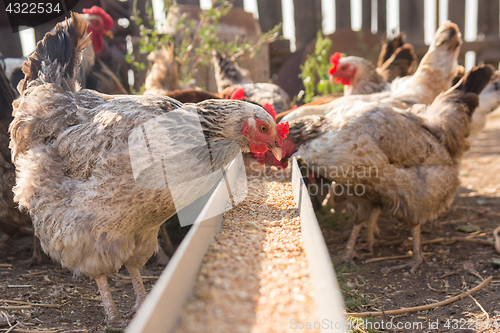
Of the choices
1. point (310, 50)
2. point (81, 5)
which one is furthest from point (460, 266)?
point (81, 5)

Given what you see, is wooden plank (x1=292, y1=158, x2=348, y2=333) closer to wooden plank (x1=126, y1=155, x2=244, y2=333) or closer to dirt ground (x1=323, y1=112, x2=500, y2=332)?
wooden plank (x1=126, y1=155, x2=244, y2=333)

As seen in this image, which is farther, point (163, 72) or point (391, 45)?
point (391, 45)

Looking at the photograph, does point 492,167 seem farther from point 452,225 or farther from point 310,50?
point 310,50

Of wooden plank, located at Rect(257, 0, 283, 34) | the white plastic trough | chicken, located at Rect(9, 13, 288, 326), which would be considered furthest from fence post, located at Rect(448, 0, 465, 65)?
the white plastic trough

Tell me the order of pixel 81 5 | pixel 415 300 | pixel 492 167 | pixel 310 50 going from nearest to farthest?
pixel 415 300 < pixel 81 5 < pixel 492 167 < pixel 310 50

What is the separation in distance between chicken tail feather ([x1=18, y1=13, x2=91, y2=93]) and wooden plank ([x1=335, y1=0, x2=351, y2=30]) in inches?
208

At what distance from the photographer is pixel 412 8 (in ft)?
21.2

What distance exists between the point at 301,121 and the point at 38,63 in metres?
1.91

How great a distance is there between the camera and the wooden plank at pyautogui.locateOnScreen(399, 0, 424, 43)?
6.45 meters

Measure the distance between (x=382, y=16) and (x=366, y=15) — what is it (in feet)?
1.03

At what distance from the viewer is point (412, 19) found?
6.48 metres

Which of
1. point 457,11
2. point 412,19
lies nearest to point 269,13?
point 412,19

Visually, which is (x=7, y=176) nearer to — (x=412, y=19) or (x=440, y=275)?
(x=440, y=275)

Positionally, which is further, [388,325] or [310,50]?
[310,50]
